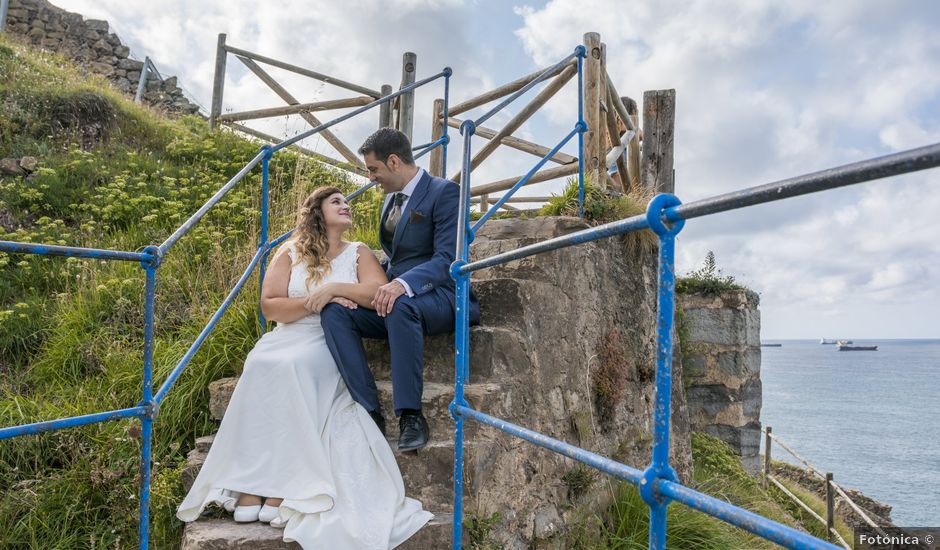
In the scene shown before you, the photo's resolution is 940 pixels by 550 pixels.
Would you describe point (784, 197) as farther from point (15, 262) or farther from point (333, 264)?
point (15, 262)

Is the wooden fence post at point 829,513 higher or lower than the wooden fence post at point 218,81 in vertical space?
lower

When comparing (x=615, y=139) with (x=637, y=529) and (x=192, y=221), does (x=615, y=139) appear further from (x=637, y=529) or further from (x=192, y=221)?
(x=192, y=221)

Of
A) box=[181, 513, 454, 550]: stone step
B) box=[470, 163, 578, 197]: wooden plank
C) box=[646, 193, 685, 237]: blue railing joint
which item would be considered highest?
box=[470, 163, 578, 197]: wooden plank

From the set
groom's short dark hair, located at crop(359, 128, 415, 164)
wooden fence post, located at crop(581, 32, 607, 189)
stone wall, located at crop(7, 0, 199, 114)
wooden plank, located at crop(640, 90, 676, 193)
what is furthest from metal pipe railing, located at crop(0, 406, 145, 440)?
stone wall, located at crop(7, 0, 199, 114)

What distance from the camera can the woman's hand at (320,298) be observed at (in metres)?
2.89

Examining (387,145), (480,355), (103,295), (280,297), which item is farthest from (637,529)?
(103,295)

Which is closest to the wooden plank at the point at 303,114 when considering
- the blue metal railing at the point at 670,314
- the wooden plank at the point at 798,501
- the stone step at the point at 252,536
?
the stone step at the point at 252,536

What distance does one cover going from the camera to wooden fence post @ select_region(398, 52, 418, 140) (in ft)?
24.1

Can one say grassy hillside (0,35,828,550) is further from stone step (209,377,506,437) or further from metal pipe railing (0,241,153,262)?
metal pipe railing (0,241,153,262)

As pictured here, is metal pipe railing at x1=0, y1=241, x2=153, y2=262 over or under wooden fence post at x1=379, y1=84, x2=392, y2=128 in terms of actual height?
under

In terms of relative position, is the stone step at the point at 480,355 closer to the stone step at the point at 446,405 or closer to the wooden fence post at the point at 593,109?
the stone step at the point at 446,405

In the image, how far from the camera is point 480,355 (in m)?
3.04

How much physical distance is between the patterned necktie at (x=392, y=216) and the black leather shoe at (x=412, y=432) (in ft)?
3.44

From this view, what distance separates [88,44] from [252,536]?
13.8 meters
